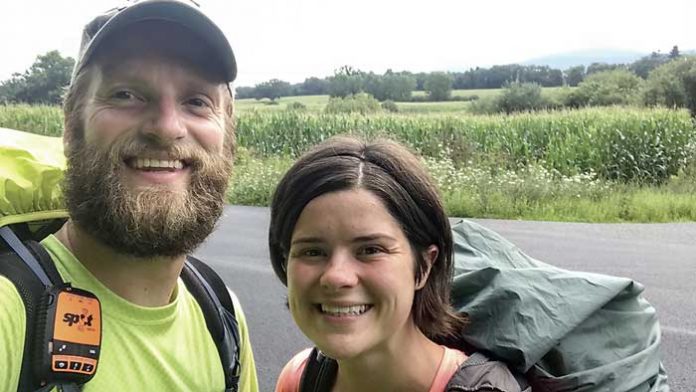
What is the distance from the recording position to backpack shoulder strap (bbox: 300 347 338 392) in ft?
6.04

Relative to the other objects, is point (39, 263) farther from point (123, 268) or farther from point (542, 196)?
point (542, 196)

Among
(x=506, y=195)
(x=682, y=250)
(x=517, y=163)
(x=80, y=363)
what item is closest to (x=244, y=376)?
(x=80, y=363)

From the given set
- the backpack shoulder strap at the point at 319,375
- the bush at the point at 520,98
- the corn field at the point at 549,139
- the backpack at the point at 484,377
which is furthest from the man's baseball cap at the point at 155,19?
the bush at the point at 520,98

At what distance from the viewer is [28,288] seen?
1.41 metres

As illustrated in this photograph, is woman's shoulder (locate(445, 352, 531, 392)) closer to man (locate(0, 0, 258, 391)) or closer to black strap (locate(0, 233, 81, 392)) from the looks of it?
man (locate(0, 0, 258, 391))

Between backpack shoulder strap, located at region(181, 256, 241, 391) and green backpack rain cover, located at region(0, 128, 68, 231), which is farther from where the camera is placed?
backpack shoulder strap, located at region(181, 256, 241, 391)

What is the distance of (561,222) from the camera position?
858cm

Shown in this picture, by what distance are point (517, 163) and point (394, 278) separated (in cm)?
1329

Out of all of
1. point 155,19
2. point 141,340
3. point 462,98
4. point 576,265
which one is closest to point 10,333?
point 141,340

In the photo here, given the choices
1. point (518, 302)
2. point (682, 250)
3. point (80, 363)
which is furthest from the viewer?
point (682, 250)

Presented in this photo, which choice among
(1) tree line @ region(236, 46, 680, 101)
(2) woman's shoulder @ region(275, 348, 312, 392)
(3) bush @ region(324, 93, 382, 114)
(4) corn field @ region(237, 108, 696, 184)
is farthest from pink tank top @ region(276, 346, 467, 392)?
(1) tree line @ region(236, 46, 680, 101)

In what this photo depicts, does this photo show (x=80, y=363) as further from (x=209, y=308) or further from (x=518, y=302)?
(x=518, y=302)

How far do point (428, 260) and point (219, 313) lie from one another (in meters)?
0.59

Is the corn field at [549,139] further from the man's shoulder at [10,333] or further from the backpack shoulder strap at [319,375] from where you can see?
the man's shoulder at [10,333]
